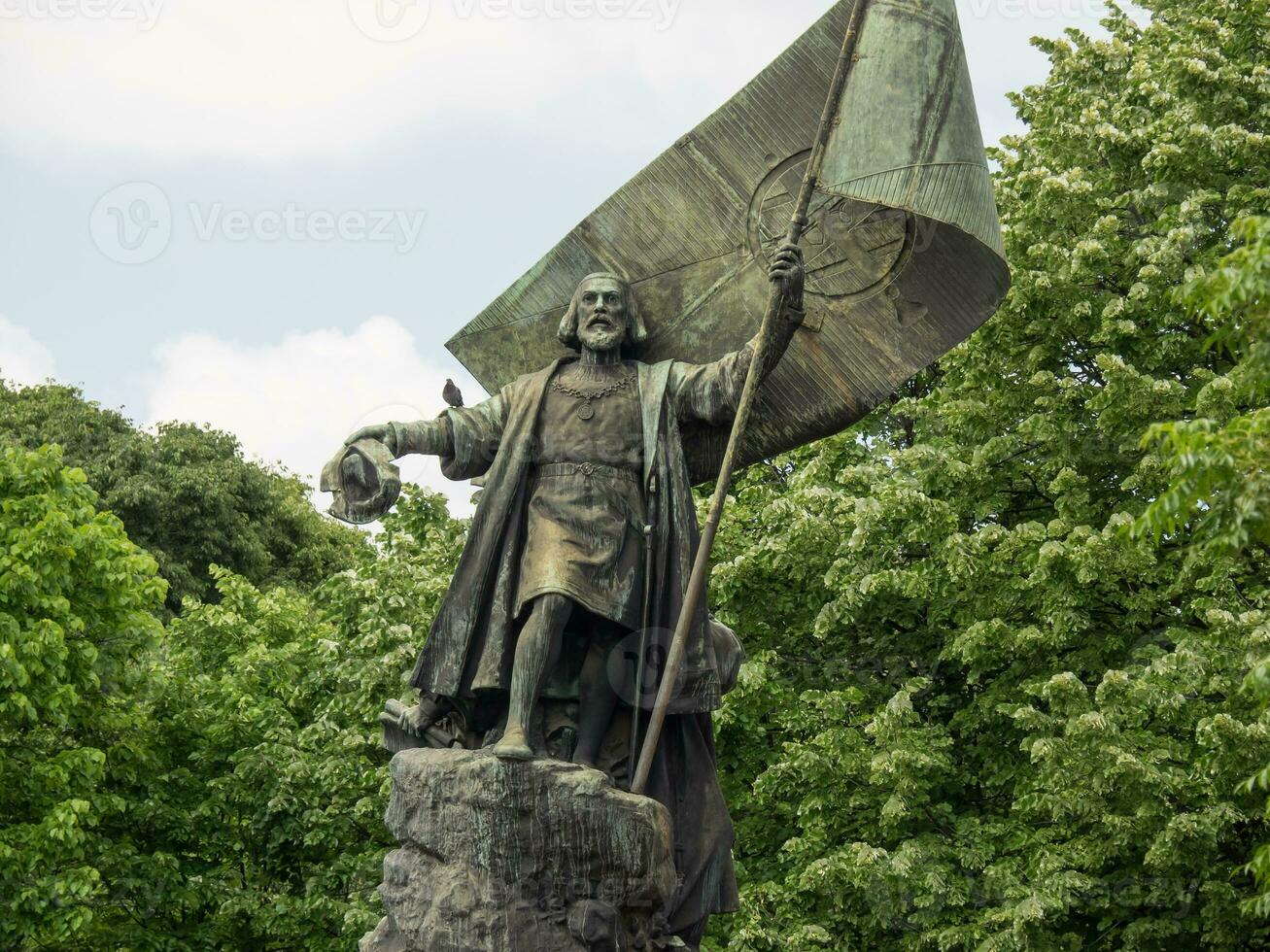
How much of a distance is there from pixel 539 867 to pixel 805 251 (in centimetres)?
336

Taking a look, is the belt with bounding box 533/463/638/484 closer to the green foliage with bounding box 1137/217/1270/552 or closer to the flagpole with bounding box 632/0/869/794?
the flagpole with bounding box 632/0/869/794

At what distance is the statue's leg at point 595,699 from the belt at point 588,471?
2.22 ft

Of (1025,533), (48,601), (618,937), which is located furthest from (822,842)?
(618,937)

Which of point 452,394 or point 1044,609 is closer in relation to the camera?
point 452,394

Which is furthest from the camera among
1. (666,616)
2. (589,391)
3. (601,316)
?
(601,316)

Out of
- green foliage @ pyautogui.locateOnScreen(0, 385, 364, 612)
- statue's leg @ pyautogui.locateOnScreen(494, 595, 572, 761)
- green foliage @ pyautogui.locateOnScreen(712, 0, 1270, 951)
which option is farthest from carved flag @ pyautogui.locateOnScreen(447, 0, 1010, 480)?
green foliage @ pyautogui.locateOnScreen(0, 385, 364, 612)

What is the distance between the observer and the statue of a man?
8719 millimetres

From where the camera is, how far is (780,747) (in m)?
18.9

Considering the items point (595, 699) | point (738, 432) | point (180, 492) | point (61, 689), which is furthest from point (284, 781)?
point (180, 492)

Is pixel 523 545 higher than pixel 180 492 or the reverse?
the reverse

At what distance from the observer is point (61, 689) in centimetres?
1895

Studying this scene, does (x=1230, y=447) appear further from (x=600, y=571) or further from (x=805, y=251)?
(x=600, y=571)

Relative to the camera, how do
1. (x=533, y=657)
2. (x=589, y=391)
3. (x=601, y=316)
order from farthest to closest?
(x=601, y=316) → (x=589, y=391) → (x=533, y=657)

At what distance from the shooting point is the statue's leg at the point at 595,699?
8.70 m
